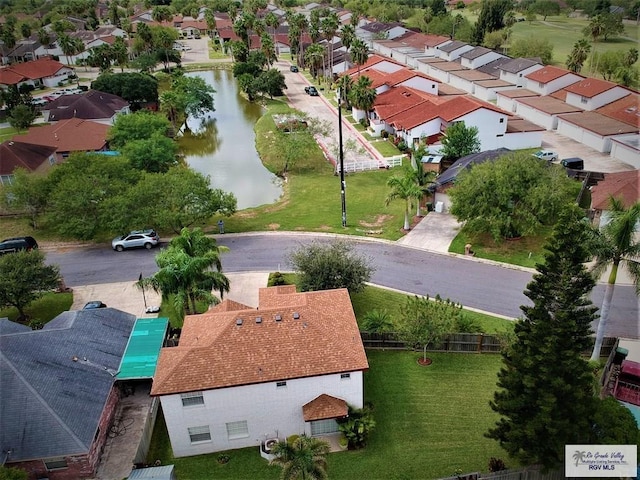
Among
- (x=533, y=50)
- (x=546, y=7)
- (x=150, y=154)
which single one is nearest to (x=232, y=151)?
(x=150, y=154)

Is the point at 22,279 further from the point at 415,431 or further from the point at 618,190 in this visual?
the point at 618,190

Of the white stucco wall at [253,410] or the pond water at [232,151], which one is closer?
the white stucco wall at [253,410]

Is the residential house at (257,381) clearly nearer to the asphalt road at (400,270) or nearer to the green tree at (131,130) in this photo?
the asphalt road at (400,270)

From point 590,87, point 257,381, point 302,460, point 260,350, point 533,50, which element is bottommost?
point 533,50

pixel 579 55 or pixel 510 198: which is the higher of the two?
pixel 510 198

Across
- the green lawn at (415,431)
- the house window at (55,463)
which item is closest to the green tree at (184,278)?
the green lawn at (415,431)

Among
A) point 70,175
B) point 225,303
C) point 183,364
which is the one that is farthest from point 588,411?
point 70,175

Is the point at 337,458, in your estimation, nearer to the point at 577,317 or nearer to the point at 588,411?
the point at 588,411
